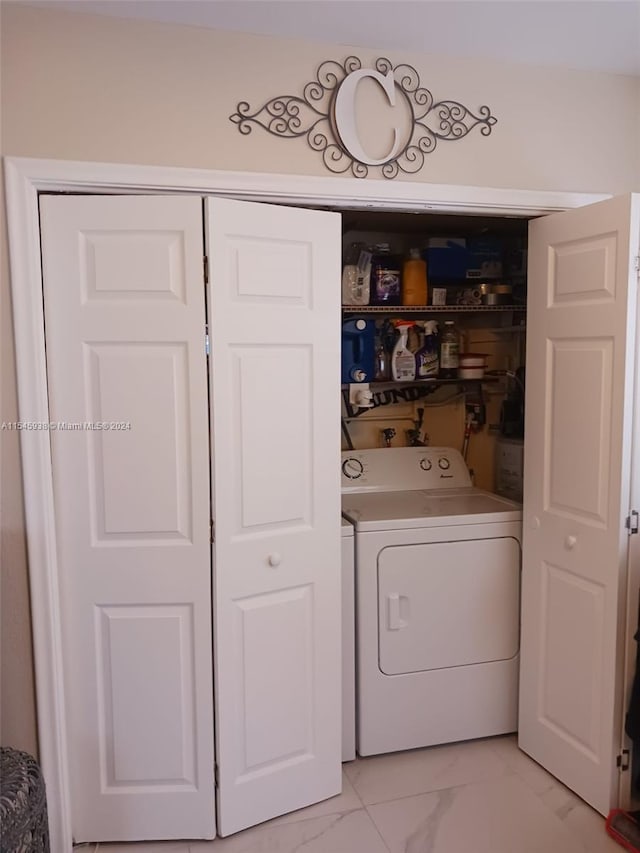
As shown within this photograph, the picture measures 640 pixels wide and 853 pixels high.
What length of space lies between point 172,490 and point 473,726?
155 centimetres

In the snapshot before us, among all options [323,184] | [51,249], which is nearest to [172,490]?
[51,249]

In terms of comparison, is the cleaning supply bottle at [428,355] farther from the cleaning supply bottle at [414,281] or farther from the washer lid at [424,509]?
the washer lid at [424,509]

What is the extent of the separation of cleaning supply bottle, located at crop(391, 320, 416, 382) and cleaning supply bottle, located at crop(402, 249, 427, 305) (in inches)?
4.7

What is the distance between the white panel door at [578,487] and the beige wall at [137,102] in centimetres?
44

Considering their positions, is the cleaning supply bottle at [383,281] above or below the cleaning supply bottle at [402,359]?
above

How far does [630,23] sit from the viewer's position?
196 cm

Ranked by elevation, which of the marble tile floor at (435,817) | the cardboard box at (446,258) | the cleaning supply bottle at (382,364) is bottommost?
the marble tile floor at (435,817)

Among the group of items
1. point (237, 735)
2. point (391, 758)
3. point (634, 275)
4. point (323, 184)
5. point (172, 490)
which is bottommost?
point (391, 758)

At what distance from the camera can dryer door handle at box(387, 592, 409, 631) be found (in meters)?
2.50

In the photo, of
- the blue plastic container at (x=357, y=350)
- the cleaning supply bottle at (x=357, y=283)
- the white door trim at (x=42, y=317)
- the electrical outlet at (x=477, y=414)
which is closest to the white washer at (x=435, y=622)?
the blue plastic container at (x=357, y=350)

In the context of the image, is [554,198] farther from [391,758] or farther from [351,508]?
[391,758]

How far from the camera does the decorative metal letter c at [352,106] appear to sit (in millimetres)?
2059

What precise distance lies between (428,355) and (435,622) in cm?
121

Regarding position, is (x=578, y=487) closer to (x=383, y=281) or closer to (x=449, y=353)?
(x=449, y=353)
